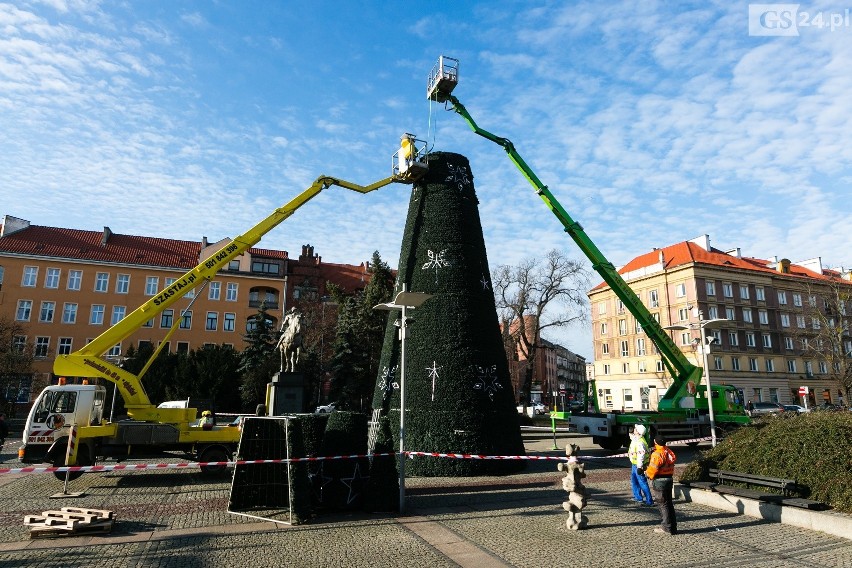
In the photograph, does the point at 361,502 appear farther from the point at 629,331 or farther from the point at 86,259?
the point at 629,331

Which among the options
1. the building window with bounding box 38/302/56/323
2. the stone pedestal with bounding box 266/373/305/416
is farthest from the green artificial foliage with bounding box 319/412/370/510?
the building window with bounding box 38/302/56/323

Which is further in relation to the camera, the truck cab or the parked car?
the parked car

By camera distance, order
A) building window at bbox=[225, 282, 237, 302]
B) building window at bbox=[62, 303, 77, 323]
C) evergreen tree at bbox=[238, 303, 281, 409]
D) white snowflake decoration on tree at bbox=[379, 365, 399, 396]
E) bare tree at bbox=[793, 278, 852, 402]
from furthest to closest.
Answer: building window at bbox=[225, 282, 237, 302], bare tree at bbox=[793, 278, 852, 402], building window at bbox=[62, 303, 77, 323], evergreen tree at bbox=[238, 303, 281, 409], white snowflake decoration on tree at bbox=[379, 365, 399, 396]

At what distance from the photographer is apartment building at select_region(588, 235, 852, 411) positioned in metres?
57.0

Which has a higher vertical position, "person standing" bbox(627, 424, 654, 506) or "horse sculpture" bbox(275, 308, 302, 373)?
"horse sculpture" bbox(275, 308, 302, 373)

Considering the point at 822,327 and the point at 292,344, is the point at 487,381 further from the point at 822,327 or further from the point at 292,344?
the point at 822,327

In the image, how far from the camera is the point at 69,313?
157ft

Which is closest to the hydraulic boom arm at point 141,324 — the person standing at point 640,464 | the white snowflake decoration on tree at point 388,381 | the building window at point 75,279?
the white snowflake decoration on tree at point 388,381

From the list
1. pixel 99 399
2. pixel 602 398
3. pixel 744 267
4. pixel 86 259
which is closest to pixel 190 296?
pixel 86 259

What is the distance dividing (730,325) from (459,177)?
175 ft

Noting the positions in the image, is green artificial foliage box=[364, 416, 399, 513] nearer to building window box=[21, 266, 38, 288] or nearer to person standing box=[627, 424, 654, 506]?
person standing box=[627, 424, 654, 506]

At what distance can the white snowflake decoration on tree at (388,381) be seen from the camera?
14.9 metres

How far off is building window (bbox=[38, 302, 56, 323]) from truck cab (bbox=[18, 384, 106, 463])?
1608 inches

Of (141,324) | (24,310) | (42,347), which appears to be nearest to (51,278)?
(24,310)
